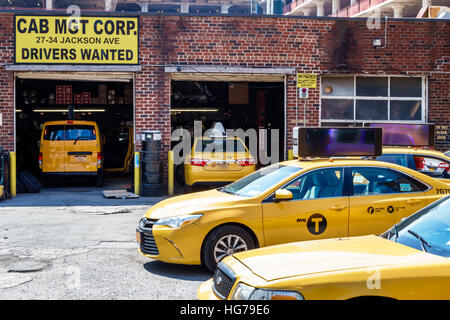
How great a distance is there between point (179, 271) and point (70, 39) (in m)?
10.4

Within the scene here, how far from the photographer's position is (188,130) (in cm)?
2497

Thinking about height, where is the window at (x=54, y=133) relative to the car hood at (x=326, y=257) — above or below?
above

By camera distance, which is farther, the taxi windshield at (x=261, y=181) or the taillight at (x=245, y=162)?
the taillight at (x=245, y=162)

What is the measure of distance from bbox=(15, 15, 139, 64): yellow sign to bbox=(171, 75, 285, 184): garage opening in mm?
7030

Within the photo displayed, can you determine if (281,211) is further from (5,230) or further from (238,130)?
(238,130)

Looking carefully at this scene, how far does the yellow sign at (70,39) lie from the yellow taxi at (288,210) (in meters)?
9.20

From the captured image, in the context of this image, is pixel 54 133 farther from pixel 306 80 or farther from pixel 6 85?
pixel 306 80

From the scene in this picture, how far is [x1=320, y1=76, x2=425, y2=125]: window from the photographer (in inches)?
680

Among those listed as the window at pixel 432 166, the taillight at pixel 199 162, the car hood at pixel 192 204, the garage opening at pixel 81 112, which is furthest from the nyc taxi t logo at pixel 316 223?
the garage opening at pixel 81 112

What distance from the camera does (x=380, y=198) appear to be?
7586 millimetres

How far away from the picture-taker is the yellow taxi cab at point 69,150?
16.9m

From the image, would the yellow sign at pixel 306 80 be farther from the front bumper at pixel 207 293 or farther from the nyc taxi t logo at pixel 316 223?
the front bumper at pixel 207 293

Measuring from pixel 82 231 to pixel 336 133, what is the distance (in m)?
4.71

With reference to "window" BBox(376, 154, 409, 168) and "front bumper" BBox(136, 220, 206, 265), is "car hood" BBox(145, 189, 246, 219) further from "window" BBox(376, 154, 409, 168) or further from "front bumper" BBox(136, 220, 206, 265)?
"window" BBox(376, 154, 409, 168)
